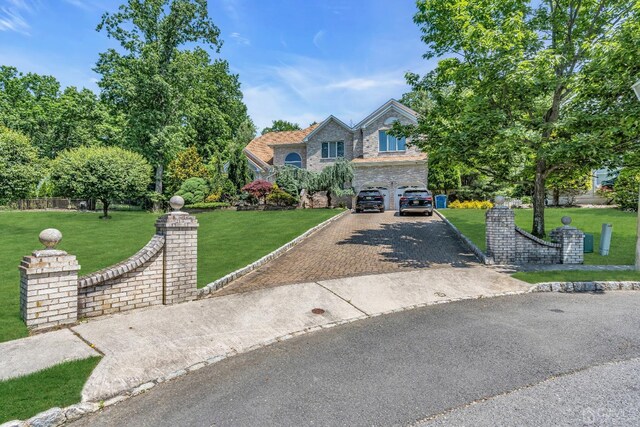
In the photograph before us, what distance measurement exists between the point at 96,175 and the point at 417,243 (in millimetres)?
20808

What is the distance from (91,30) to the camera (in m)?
30.0

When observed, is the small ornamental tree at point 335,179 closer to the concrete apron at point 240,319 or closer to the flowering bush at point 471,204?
the flowering bush at point 471,204

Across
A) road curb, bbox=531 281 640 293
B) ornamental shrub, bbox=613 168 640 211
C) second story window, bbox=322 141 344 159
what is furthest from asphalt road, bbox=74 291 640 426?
second story window, bbox=322 141 344 159

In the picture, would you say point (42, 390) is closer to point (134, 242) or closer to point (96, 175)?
point (134, 242)

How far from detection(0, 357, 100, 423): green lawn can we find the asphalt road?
0.40 meters

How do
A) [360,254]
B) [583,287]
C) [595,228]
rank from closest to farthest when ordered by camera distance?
[583,287], [360,254], [595,228]

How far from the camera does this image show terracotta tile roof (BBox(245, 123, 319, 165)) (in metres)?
32.6

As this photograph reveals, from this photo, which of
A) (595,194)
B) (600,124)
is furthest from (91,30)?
(595,194)

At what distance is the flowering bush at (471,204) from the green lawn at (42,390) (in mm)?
25800

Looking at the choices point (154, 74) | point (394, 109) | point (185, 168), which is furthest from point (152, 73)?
point (394, 109)

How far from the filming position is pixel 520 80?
1025 cm

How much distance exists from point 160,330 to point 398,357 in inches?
138

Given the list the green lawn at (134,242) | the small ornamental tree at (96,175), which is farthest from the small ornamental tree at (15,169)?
the small ornamental tree at (96,175)

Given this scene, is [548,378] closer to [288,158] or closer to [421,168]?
[421,168]
